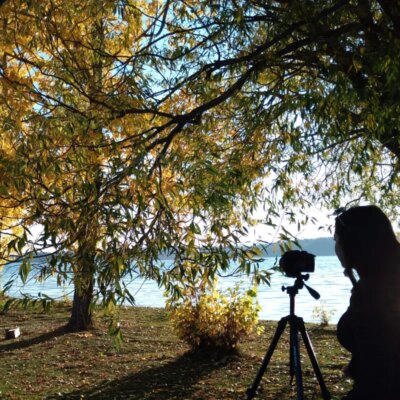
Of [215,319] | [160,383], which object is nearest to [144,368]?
[160,383]

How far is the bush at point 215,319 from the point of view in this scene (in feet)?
27.5

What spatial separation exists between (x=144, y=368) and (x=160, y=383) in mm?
1039

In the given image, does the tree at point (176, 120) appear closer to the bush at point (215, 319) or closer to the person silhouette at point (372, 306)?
the person silhouette at point (372, 306)

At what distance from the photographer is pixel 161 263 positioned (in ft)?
11.9

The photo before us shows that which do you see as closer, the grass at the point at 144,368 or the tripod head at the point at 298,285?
the tripod head at the point at 298,285

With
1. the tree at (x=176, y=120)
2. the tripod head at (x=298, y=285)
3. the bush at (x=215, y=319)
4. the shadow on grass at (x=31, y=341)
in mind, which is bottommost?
the shadow on grass at (x=31, y=341)

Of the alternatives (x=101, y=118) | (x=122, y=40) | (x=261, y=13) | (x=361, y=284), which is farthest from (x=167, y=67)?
(x=361, y=284)

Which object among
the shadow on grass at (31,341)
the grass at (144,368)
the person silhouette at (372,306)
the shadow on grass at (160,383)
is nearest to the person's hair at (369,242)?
the person silhouette at (372,306)

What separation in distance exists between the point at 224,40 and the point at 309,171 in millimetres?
2553

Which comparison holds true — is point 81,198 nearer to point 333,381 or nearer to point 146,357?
point 333,381

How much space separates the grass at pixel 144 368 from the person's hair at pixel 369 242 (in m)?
4.32

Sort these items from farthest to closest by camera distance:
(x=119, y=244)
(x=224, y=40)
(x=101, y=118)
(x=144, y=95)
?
(x=224, y=40), (x=144, y=95), (x=101, y=118), (x=119, y=244)

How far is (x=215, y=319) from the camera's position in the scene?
8.37 m

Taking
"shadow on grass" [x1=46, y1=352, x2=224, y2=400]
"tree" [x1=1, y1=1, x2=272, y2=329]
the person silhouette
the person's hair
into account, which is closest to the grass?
"shadow on grass" [x1=46, y1=352, x2=224, y2=400]
